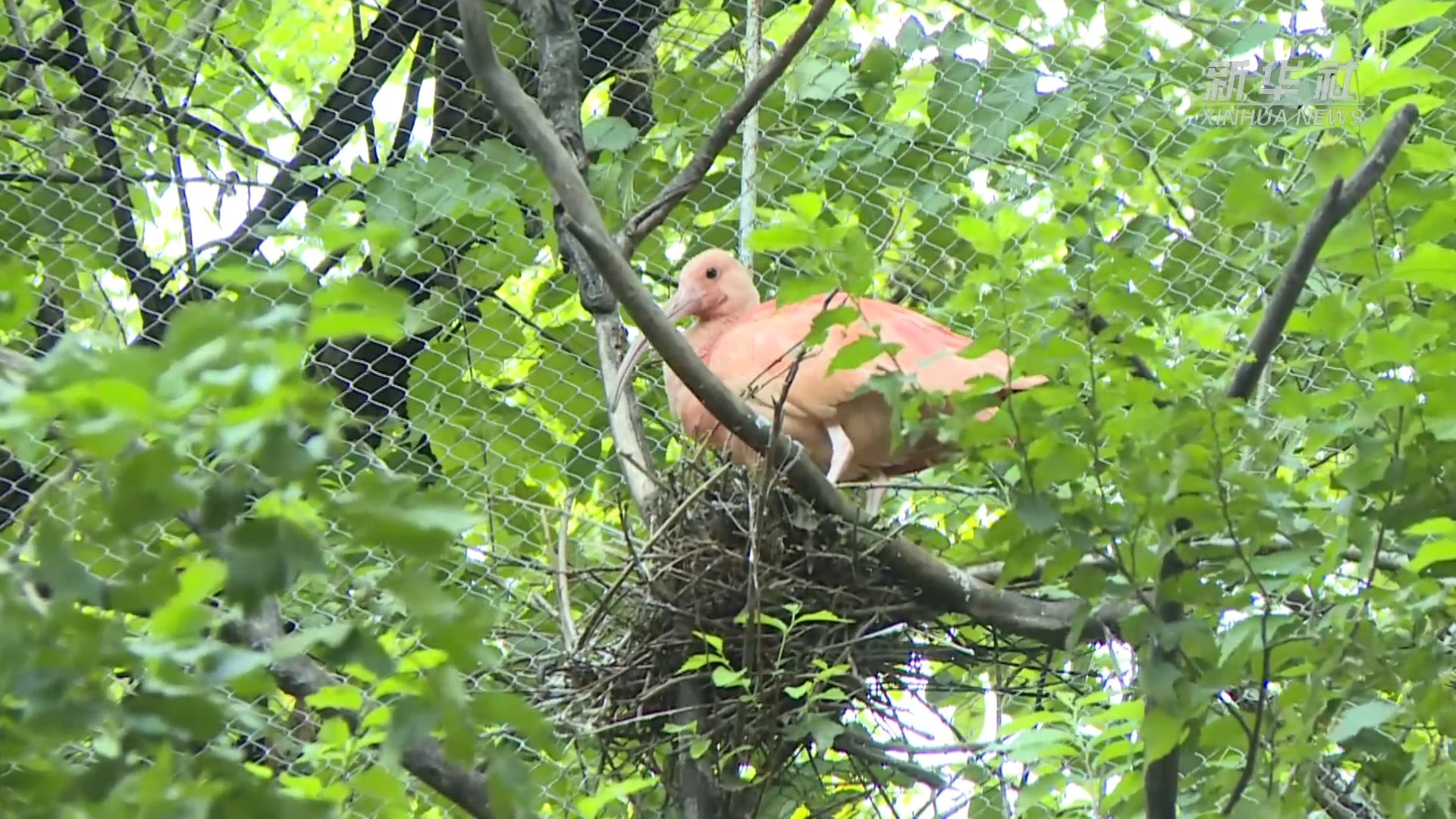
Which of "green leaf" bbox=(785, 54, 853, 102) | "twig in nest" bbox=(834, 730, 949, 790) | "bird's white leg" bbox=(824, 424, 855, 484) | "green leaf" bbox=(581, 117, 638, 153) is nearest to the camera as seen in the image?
"twig in nest" bbox=(834, 730, 949, 790)

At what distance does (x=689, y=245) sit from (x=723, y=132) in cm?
119

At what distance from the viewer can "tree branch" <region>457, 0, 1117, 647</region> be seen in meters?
1.83

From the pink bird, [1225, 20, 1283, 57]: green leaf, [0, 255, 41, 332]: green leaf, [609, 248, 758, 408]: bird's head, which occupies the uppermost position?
[1225, 20, 1283, 57]: green leaf

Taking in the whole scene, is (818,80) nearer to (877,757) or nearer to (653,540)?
(653,540)

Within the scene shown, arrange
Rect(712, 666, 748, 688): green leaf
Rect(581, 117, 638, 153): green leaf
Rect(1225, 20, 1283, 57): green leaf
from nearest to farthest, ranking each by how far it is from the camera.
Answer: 1. Rect(712, 666, 748, 688): green leaf
2. Rect(1225, 20, 1283, 57): green leaf
3. Rect(581, 117, 638, 153): green leaf

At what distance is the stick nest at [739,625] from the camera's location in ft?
8.27

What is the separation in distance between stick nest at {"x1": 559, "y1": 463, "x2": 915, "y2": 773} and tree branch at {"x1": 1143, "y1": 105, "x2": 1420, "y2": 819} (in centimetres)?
90

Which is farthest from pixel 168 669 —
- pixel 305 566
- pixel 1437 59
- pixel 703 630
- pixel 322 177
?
pixel 1437 59

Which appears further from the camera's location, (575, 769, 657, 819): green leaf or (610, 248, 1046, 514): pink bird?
(610, 248, 1046, 514): pink bird

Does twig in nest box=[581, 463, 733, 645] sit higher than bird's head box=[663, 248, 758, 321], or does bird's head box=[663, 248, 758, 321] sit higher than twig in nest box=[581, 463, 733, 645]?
bird's head box=[663, 248, 758, 321]

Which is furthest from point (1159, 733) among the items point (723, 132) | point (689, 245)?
point (689, 245)

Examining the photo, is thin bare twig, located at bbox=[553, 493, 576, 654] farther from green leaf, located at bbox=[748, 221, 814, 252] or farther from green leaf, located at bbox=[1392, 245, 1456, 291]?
green leaf, located at bbox=[1392, 245, 1456, 291]

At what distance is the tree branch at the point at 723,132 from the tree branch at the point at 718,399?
1.53 ft

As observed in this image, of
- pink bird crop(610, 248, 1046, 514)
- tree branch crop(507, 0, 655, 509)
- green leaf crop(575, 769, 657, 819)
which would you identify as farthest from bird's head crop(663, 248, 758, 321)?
green leaf crop(575, 769, 657, 819)
